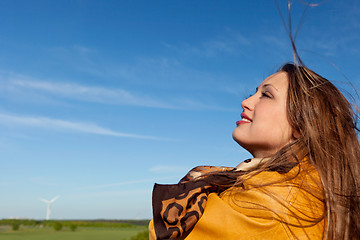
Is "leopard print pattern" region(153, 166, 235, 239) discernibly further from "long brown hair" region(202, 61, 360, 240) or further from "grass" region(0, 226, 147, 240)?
"grass" region(0, 226, 147, 240)

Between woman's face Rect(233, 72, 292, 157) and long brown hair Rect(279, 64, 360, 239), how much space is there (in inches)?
2.4

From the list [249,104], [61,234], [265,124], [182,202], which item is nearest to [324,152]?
[265,124]

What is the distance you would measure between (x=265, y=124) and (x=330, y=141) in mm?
408

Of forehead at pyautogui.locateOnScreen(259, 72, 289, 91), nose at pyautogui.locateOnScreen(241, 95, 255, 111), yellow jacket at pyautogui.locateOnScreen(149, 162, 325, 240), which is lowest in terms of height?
yellow jacket at pyautogui.locateOnScreen(149, 162, 325, 240)

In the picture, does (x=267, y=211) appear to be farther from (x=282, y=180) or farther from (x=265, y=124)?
(x=265, y=124)

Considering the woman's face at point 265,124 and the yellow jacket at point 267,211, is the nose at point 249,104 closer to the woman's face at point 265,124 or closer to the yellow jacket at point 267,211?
the woman's face at point 265,124

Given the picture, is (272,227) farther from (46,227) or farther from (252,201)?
(46,227)

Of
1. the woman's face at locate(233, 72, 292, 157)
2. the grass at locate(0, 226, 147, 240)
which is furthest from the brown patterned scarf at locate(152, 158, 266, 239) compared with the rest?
the grass at locate(0, 226, 147, 240)

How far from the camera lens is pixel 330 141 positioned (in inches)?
94.5

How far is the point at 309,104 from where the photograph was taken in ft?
8.22

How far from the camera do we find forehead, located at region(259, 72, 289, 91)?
262 cm

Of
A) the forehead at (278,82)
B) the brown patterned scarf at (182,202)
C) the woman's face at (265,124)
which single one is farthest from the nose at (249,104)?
the brown patterned scarf at (182,202)

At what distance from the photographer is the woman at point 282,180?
78.4 inches

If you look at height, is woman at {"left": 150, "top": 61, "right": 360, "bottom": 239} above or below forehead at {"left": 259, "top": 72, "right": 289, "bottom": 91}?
below
